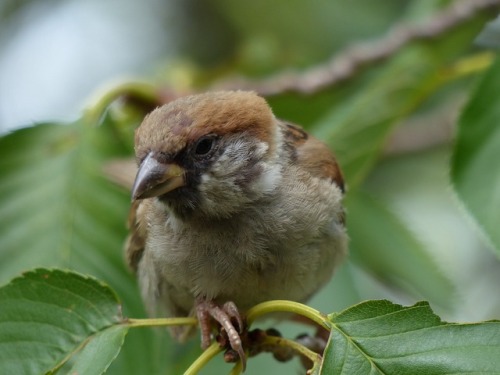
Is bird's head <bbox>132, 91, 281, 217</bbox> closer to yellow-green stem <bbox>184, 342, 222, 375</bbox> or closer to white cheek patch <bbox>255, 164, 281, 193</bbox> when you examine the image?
white cheek patch <bbox>255, 164, 281, 193</bbox>

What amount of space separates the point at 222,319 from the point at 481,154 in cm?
118

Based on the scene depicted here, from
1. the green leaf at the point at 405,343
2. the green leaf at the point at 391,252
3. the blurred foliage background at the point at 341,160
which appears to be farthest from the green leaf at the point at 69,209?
the green leaf at the point at 405,343

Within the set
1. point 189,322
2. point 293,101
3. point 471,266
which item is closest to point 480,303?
point 471,266

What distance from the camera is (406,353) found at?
2084 mm

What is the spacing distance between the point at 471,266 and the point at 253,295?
306 cm

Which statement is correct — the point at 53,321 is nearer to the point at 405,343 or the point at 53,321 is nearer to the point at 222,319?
the point at 222,319

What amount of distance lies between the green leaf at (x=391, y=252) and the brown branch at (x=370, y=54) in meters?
0.63

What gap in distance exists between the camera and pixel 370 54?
430 centimetres

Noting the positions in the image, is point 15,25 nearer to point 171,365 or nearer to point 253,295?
point 171,365

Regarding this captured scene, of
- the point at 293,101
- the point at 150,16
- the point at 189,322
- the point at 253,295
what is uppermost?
the point at 150,16

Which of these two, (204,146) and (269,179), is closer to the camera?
(204,146)

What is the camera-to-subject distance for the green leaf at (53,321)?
2.30m

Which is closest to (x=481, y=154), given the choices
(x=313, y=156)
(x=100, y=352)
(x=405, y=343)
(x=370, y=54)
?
(x=313, y=156)

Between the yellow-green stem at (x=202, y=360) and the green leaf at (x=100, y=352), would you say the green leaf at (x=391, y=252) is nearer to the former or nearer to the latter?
the yellow-green stem at (x=202, y=360)
